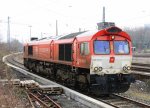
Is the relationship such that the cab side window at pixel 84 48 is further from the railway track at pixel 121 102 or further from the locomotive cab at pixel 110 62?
the railway track at pixel 121 102

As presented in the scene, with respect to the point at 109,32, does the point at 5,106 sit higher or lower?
lower

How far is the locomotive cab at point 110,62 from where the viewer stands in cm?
1584

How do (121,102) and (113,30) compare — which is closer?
(121,102)

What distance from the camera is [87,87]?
16.5 metres

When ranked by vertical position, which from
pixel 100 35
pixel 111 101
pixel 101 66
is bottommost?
pixel 111 101

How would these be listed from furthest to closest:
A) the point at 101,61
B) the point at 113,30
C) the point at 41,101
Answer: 1. the point at 113,30
2. the point at 101,61
3. the point at 41,101

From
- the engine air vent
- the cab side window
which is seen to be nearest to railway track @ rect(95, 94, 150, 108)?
the cab side window

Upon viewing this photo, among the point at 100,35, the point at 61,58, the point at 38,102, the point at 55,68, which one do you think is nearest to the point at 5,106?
the point at 38,102

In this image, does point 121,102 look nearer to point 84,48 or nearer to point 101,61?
point 101,61

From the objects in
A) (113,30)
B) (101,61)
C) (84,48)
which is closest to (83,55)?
(84,48)

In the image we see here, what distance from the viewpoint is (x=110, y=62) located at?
1623 cm

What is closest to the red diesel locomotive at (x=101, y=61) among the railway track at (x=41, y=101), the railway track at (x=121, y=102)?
the railway track at (x=121, y=102)

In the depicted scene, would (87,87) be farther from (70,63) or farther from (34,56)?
(34,56)

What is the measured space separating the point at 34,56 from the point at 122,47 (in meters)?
14.6
